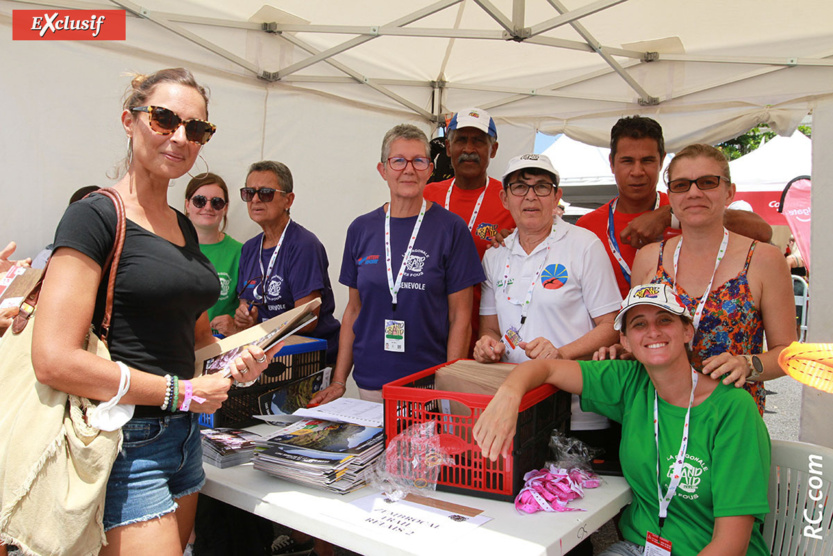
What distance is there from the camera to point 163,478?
148cm

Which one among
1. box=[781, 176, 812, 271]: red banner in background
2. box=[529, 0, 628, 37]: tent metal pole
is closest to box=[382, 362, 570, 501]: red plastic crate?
box=[529, 0, 628, 37]: tent metal pole

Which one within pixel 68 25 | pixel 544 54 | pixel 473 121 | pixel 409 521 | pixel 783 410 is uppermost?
pixel 544 54

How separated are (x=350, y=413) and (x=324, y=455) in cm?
28

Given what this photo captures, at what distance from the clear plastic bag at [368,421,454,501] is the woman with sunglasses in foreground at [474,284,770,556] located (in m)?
0.18

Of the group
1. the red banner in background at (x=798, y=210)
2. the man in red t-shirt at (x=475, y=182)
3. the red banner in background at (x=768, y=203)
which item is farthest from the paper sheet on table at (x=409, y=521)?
the red banner in background at (x=768, y=203)

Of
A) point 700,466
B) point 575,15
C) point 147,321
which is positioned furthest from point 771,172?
point 147,321

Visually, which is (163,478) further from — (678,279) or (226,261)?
(226,261)

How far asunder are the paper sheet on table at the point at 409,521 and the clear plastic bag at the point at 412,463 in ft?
0.20

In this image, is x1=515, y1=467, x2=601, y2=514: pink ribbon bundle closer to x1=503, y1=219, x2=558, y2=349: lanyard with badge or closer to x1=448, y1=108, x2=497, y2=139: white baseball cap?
x1=503, y1=219, x2=558, y2=349: lanyard with badge

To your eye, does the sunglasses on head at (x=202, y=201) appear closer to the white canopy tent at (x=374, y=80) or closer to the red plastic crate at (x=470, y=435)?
the white canopy tent at (x=374, y=80)

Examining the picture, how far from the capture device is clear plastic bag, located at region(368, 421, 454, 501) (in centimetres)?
175

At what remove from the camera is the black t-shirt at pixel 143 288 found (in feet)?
4.35

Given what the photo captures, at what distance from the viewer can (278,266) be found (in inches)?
130

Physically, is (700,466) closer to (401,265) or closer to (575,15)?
(401,265)
